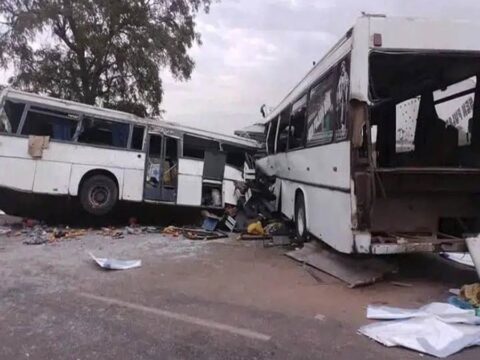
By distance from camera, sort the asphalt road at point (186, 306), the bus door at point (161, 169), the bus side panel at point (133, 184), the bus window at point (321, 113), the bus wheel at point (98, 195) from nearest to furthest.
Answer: the asphalt road at point (186, 306)
the bus window at point (321, 113)
the bus wheel at point (98, 195)
the bus side panel at point (133, 184)
the bus door at point (161, 169)

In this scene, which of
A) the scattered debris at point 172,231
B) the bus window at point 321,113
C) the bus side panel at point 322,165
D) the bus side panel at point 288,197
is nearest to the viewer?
the bus side panel at point 322,165

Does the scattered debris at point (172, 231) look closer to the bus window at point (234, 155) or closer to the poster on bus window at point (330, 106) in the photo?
the bus window at point (234, 155)

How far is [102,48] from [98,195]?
899cm

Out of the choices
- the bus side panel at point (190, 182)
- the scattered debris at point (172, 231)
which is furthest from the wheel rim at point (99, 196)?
the bus side panel at point (190, 182)

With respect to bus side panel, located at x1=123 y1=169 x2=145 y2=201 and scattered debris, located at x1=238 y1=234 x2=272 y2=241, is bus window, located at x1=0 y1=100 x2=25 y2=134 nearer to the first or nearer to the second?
bus side panel, located at x1=123 y1=169 x2=145 y2=201

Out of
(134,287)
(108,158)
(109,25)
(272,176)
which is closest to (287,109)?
(272,176)

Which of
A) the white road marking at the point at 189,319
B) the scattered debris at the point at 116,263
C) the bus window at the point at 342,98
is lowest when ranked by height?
the white road marking at the point at 189,319

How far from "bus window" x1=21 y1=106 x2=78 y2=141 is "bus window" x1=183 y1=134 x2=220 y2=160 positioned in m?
2.52

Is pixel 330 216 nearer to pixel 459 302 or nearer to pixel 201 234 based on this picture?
pixel 459 302

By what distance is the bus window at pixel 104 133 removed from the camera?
11.0m

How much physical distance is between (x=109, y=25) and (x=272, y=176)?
394 inches

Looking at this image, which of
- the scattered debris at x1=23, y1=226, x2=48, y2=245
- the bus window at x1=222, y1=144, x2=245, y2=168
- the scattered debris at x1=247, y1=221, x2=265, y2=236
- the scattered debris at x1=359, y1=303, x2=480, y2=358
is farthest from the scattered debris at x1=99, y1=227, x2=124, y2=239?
the scattered debris at x1=359, y1=303, x2=480, y2=358

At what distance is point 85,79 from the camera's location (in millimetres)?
19641

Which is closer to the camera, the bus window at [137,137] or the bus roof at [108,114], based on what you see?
the bus roof at [108,114]
